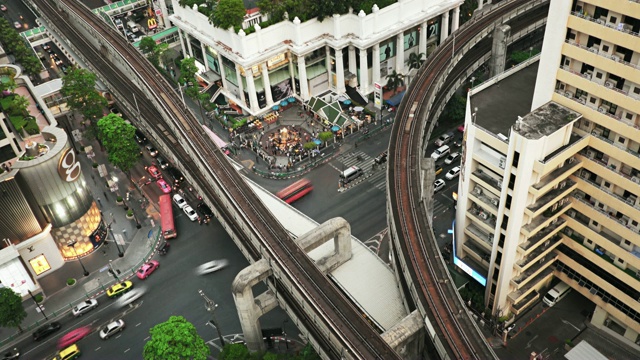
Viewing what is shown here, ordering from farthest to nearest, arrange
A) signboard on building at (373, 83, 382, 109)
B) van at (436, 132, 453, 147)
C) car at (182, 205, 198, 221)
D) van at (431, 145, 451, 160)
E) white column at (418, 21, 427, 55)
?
1. white column at (418, 21, 427, 55)
2. signboard on building at (373, 83, 382, 109)
3. van at (436, 132, 453, 147)
4. van at (431, 145, 451, 160)
5. car at (182, 205, 198, 221)

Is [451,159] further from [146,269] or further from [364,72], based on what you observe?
[146,269]

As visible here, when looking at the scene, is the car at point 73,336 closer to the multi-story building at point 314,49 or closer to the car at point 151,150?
the car at point 151,150

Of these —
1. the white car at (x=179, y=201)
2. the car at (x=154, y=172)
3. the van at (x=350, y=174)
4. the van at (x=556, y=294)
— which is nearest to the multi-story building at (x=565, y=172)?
the van at (x=556, y=294)

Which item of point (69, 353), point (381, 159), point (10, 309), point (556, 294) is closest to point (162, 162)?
point (10, 309)

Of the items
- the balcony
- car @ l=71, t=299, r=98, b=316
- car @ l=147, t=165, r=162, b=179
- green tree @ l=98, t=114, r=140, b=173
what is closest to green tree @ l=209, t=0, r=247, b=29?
green tree @ l=98, t=114, r=140, b=173

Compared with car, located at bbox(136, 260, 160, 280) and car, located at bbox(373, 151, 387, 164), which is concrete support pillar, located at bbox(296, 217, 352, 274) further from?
car, located at bbox(373, 151, 387, 164)

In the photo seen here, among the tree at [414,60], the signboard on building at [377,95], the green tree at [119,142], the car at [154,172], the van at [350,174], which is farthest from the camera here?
the tree at [414,60]
